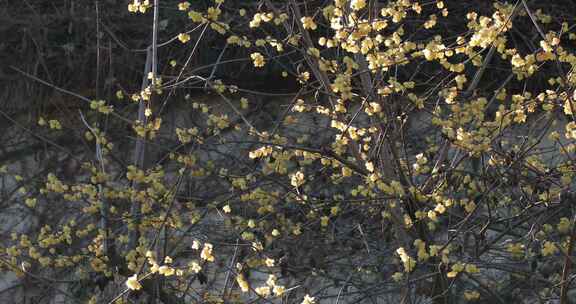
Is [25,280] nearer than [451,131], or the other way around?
[451,131]

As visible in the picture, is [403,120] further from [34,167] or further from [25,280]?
[34,167]

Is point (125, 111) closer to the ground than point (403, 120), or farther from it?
closer to the ground

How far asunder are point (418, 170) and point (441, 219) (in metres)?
0.89

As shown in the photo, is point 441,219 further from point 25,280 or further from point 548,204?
point 25,280

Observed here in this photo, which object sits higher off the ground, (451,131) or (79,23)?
(451,131)

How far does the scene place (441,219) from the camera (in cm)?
440

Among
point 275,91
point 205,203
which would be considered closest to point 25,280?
point 205,203

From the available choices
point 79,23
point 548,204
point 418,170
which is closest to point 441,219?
point 418,170

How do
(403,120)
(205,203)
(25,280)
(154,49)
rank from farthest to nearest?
(25,280) < (205,203) < (154,49) < (403,120)

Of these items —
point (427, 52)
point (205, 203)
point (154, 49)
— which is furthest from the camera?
point (205, 203)

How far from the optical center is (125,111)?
18.3ft

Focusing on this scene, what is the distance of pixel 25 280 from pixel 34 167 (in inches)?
34.8

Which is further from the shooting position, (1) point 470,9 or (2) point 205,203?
(1) point 470,9

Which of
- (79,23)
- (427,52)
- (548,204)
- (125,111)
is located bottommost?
(125,111)
